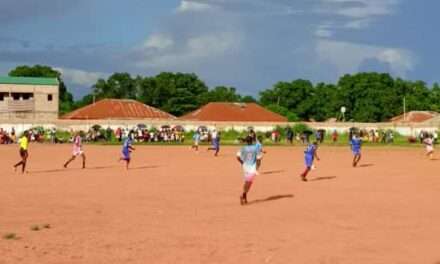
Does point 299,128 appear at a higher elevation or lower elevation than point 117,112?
lower

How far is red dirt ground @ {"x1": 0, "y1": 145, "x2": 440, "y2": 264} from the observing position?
10516 mm

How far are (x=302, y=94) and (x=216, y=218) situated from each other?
91.2 meters

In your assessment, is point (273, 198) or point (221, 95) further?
point (221, 95)

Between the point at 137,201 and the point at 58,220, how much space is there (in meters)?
3.44

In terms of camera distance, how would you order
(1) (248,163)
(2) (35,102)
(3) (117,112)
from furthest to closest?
(2) (35,102), (3) (117,112), (1) (248,163)

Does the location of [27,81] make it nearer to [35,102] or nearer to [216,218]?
[35,102]

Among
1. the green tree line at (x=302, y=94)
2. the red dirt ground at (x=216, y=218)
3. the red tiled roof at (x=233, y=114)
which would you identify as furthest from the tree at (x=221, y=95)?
the red dirt ground at (x=216, y=218)

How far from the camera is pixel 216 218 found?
14273 millimetres

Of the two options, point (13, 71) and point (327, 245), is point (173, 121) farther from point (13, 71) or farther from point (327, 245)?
point (327, 245)

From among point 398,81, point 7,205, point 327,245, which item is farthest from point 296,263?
point 398,81

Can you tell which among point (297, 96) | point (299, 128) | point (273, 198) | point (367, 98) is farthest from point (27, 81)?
point (273, 198)

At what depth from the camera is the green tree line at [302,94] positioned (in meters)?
97.1

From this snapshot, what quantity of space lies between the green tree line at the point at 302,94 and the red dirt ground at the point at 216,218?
72333 millimetres

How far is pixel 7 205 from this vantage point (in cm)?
1616
